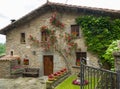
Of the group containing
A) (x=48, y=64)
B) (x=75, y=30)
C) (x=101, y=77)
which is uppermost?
(x=75, y=30)

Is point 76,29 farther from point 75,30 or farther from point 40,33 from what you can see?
point 40,33

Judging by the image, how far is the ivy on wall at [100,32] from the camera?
16.2m

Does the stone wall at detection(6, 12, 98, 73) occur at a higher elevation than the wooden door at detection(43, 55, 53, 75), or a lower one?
higher

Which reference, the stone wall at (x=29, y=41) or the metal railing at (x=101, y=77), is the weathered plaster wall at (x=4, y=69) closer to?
the stone wall at (x=29, y=41)

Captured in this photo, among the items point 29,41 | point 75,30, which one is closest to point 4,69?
point 29,41

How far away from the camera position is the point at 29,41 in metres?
19.2

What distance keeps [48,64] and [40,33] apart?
307cm

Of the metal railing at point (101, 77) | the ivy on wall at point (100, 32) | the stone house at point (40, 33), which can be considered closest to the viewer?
the metal railing at point (101, 77)

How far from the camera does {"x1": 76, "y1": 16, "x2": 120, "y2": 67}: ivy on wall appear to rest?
16.2 meters

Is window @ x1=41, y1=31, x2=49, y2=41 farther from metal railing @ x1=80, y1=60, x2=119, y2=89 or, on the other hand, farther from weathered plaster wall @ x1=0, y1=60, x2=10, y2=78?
metal railing @ x1=80, y1=60, x2=119, y2=89

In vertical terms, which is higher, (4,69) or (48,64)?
(48,64)

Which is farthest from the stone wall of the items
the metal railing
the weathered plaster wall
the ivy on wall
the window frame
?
the metal railing

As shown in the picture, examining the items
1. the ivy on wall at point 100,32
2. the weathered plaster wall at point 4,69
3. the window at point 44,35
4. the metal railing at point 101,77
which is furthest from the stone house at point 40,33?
the metal railing at point 101,77

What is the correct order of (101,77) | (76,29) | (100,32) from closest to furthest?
(101,77) < (100,32) < (76,29)
